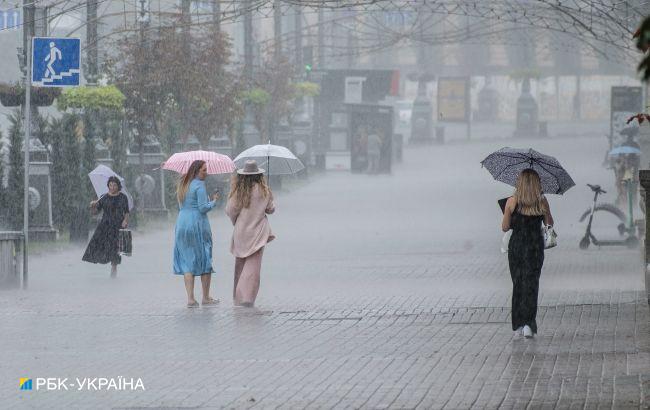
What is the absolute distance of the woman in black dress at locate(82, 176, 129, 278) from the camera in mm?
18203

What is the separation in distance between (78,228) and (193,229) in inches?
322

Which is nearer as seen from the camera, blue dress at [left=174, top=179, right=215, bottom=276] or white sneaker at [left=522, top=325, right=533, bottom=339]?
white sneaker at [left=522, top=325, right=533, bottom=339]

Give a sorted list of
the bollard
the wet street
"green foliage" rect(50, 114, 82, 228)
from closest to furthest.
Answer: the wet street → the bollard → "green foliage" rect(50, 114, 82, 228)

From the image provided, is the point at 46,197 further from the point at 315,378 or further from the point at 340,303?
the point at 315,378

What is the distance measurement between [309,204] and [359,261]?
40.8 feet

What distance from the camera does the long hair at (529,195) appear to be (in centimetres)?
1212

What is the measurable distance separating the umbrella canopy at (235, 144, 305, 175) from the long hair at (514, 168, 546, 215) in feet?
15.8

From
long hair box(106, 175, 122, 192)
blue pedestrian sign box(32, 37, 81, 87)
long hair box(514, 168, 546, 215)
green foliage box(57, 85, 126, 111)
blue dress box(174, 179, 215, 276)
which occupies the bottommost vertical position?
blue dress box(174, 179, 215, 276)

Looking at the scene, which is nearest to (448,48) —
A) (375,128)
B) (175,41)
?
(375,128)

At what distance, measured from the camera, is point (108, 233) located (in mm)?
18281

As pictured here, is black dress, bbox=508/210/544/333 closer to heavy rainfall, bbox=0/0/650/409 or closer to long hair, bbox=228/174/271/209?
heavy rainfall, bbox=0/0/650/409

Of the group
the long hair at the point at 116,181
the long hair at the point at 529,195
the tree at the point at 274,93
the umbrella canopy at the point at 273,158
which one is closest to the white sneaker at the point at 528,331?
the long hair at the point at 529,195

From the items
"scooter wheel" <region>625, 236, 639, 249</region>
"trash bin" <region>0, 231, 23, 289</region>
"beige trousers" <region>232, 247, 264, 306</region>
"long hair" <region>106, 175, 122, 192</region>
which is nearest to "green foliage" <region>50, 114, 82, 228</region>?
"long hair" <region>106, 175, 122, 192</region>

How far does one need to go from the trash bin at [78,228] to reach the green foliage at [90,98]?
2315mm
